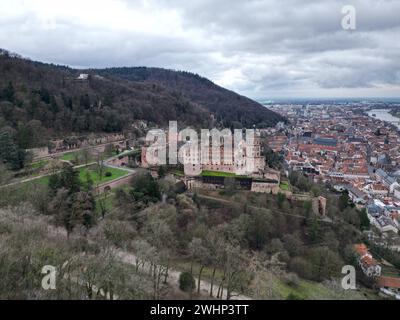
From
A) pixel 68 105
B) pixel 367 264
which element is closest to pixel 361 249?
pixel 367 264

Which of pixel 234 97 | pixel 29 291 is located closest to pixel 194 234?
pixel 29 291

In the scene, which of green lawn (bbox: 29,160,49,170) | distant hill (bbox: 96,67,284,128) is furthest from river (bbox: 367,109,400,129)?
green lawn (bbox: 29,160,49,170)

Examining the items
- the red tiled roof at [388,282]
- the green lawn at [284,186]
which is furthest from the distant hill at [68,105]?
the red tiled roof at [388,282]

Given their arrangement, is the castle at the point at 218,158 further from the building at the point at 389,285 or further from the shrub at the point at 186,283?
the shrub at the point at 186,283

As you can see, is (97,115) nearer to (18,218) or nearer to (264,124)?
(18,218)

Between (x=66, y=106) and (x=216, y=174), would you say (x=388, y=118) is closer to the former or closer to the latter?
(x=216, y=174)

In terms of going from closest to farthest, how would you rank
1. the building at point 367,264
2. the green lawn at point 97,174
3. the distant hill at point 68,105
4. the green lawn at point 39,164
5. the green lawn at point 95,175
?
the building at point 367,264, the green lawn at point 95,175, the green lawn at point 97,174, the green lawn at point 39,164, the distant hill at point 68,105

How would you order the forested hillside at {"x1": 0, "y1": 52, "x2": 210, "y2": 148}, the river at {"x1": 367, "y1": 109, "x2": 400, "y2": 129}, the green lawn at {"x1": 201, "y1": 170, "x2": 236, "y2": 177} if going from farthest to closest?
the river at {"x1": 367, "y1": 109, "x2": 400, "y2": 129}, the forested hillside at {"x1": 0, "y1": 52, "x2": 210, "y2": 148}, the green lawn at {"x1": 201, "y1": 170, "x2": 236, "y2": 177}

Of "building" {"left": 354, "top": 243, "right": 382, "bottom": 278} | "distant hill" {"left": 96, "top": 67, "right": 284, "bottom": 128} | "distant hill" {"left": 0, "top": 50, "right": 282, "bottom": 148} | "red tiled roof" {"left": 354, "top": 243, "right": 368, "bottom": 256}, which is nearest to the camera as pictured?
"building" {"left": 354, "top": 243, "right": 382, "bottom": 278}

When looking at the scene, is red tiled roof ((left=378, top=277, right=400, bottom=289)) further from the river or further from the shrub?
the river
